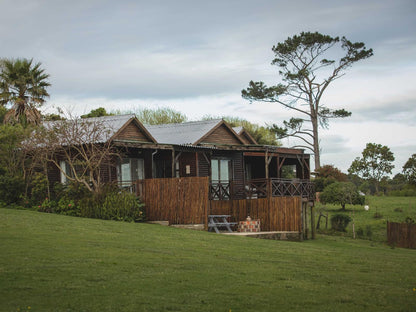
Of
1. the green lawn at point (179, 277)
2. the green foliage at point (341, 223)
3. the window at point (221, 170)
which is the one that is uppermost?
the window at point (221, 170)

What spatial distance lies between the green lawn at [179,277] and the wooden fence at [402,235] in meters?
10.3

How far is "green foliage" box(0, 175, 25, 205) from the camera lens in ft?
83.4

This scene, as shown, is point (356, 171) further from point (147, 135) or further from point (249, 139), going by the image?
point (147, 135)

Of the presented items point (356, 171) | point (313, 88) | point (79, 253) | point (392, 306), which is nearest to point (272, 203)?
point (79, 253)

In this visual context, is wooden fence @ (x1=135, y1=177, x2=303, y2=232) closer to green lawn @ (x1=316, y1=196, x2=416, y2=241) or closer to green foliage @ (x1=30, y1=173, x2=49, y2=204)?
green foliage @ (x1=30, y1=173, x2=49, y2=204)

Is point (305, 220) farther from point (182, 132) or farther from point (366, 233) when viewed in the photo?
point (182, 132)

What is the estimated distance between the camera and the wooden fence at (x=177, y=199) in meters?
22.1

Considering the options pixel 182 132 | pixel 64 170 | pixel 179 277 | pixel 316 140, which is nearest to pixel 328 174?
pixel 316 140

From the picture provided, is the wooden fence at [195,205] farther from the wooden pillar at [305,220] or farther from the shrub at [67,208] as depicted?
the shrub at [67,208]

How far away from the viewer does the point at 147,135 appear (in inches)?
1174

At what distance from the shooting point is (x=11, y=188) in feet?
84.0

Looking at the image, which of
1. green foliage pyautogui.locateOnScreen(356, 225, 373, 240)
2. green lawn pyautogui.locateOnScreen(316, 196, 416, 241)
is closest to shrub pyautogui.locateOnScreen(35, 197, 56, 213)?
green lawn pyautogui.locateOnScreen(316, 196, 416, 241)

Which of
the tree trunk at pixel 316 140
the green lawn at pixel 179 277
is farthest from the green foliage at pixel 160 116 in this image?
the green lawn at pixel 179 277

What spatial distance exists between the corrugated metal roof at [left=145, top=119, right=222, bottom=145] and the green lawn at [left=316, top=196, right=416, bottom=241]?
8.74 m
